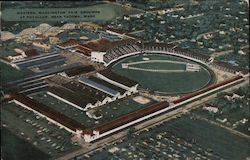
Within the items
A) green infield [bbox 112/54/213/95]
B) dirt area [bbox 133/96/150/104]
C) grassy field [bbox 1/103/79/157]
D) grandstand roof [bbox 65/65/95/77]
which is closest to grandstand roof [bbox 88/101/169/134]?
dirt area [bbox 133/96/150/104]

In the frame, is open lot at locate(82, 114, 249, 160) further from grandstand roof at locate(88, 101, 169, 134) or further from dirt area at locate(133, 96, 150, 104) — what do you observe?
dirt area at locate(133, 96, 150, 104)

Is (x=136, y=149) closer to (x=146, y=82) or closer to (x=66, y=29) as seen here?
(x=146, y=82)

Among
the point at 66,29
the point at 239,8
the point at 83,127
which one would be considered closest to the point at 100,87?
the point at 83,127

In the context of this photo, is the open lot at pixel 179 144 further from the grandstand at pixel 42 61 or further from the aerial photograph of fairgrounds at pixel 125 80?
the grandstand at pixel 42 61

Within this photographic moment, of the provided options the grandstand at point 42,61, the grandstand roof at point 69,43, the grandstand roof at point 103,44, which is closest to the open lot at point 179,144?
the grandstand at point 42,61

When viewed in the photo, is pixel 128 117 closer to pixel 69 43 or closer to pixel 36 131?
pixel 36 131

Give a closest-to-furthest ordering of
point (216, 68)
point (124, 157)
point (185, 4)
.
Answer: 1. point (124, 157)
2. point (216, 68)
3. point (185, 4)
